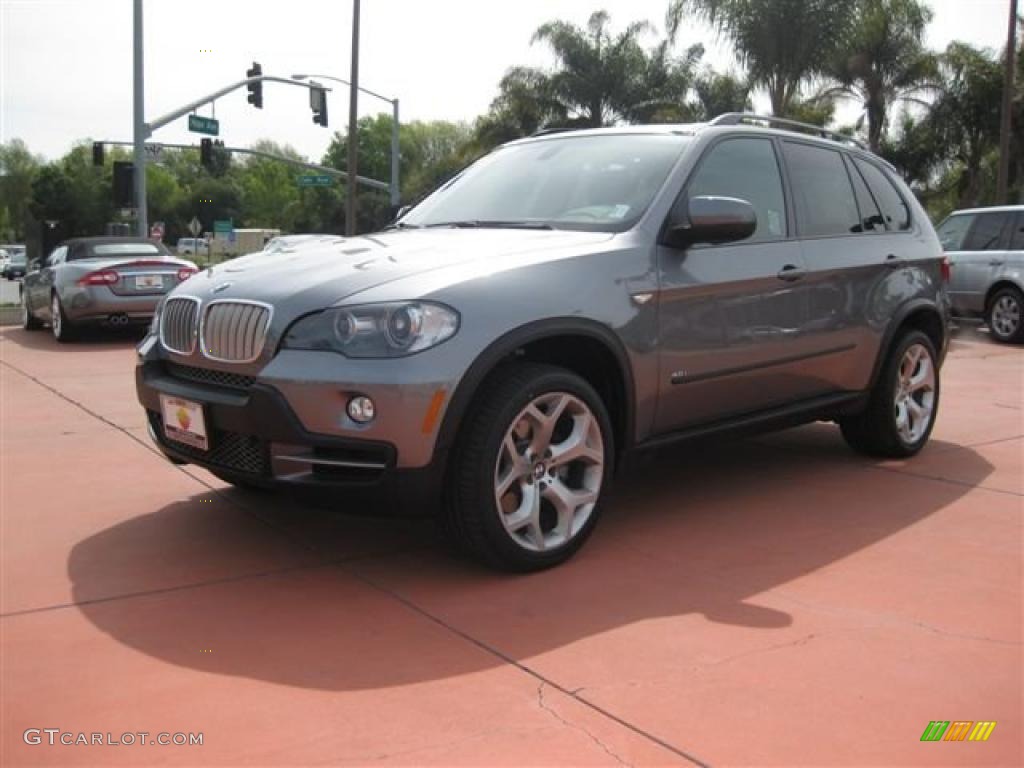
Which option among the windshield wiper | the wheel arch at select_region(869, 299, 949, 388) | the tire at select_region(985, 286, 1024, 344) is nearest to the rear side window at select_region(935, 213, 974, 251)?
the tire at select_region(985, 286, 1024, 344)

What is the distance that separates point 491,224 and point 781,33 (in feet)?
70.9

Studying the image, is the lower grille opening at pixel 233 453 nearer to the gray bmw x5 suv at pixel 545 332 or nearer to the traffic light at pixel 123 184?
the gray bmw x5 suv at pixel 545 332

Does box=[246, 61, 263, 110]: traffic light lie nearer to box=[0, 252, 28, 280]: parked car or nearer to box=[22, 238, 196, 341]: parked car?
box=[22, 238, 196, 341]: parked car

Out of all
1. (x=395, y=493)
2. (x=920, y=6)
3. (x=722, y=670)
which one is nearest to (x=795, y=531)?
(x=722, y=670)

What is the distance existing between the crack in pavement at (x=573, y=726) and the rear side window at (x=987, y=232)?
11.7 metres

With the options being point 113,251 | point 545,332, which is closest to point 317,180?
point 113,251

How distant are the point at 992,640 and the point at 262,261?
301 centimetres

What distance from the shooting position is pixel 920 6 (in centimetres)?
2638

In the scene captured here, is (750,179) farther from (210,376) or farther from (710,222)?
(210,376)

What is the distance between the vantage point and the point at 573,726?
2637 mm

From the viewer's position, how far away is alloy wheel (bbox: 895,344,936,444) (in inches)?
222

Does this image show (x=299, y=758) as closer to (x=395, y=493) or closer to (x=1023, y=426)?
→ (x=395, y=493)

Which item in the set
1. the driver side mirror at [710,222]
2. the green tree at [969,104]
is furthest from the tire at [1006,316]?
the green tree at [969,104]

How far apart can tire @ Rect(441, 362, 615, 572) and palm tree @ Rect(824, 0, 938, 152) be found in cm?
2366
